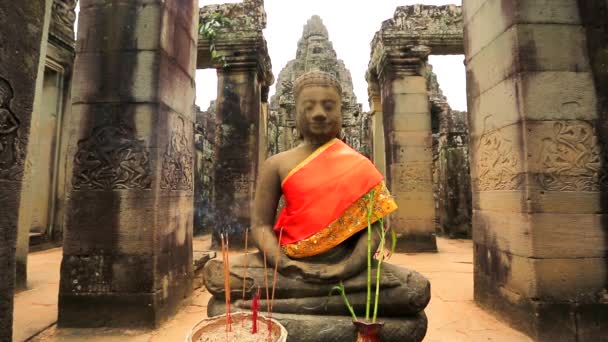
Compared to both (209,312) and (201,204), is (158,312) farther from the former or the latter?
(201,204)

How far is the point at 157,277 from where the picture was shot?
2977 millimetres

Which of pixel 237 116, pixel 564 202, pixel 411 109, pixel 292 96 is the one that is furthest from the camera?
pixel 292 96

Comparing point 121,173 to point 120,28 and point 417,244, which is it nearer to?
point 120,28

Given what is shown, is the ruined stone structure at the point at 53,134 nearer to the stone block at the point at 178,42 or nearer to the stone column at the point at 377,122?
the stone block at the point at 178,42

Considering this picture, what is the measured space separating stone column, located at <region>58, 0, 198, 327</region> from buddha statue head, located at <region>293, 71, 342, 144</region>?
1535 mm

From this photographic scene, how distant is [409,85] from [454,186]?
14.0 feet

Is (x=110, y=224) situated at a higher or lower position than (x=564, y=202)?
lower

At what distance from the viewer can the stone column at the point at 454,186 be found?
9.95 meters

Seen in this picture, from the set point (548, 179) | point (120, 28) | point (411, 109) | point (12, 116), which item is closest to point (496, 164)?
point (548, 179)

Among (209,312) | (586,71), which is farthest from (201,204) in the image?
(586,71)

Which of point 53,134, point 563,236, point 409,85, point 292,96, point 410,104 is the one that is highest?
point 292,96

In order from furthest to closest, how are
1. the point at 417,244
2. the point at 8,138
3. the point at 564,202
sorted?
the point at 417,244
the point at 564,202
the point at 8,138

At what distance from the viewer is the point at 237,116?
7902mm

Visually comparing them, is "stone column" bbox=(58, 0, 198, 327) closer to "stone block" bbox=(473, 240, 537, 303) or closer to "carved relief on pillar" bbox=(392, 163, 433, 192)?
"stone block" bbox=(473, 240, 537, 303)
